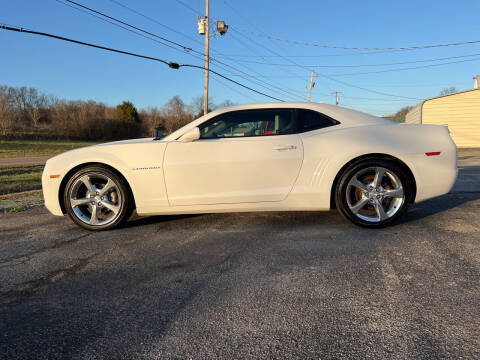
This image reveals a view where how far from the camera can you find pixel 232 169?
321cm

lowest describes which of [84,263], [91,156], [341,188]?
[84,263]

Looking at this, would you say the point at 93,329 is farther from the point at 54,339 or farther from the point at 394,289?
the point at 394,289

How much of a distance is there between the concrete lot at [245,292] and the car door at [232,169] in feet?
1.34

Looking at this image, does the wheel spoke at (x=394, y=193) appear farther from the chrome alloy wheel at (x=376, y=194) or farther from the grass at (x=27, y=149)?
the grass at (x=27, y=149)

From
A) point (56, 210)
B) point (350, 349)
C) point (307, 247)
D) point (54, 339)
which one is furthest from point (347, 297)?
point (56, 210)

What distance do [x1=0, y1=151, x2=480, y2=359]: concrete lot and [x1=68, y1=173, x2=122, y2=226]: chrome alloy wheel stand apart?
0.60 feet

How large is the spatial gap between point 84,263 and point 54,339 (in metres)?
1.07

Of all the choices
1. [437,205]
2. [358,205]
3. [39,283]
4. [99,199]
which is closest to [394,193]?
[358,205]

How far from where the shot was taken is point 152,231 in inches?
133

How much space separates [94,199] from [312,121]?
8.65ft

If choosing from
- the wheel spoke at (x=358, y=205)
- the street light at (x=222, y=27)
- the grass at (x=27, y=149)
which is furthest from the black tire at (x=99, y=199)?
the grass at (x=27, y=149)

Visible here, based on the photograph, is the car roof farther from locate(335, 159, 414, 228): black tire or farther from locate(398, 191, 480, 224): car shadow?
locate(398, 191, 480, 224): car shadow

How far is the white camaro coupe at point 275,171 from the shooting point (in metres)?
A: 3.21

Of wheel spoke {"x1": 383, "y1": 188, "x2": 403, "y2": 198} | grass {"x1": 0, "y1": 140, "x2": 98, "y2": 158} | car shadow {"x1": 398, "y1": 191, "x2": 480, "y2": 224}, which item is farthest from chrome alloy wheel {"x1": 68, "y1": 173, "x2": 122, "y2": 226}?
grass {"x1": 0, "y1": 140, "x2": 98, "y2": 158}
